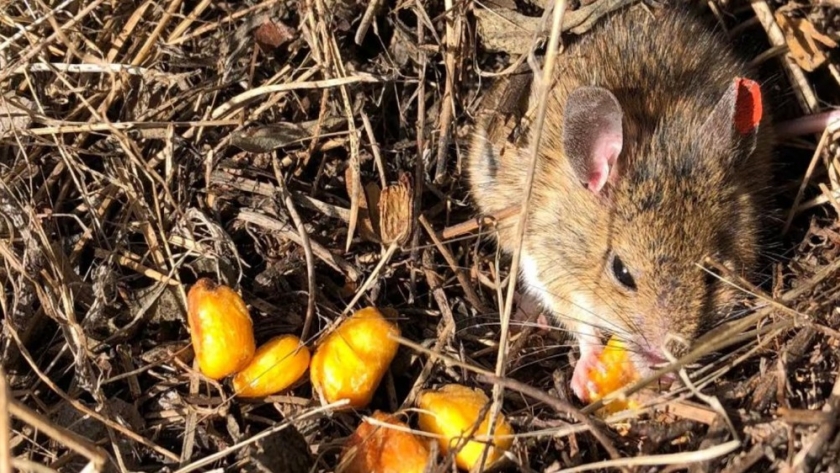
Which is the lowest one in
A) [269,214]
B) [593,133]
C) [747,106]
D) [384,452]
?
[384,452]

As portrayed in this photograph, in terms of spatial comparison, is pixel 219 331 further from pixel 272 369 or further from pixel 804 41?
pixel 804 41

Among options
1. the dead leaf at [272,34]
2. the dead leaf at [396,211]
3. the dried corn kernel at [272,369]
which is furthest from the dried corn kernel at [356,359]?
the dead leaf at [272,34]

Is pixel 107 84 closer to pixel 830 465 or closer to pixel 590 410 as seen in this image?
pixel 590 410

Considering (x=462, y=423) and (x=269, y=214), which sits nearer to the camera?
(x=462, y=423)

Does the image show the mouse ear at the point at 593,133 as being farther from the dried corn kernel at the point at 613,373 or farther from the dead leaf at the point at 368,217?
the dead leaf at the point at 368,217

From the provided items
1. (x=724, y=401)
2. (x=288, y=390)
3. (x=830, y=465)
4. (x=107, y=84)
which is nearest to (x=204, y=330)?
(x=288, y=390)

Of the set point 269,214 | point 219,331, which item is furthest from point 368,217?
point 219,331

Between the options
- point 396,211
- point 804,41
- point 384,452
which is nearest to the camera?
point 384,452
